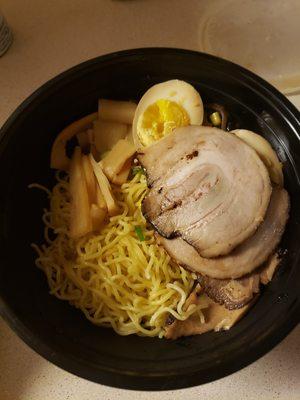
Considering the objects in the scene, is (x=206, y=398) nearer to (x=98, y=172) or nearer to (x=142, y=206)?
(x=142, y=206)

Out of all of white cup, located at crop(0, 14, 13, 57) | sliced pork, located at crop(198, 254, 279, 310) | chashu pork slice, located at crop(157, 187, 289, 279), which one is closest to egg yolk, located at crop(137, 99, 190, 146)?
chashu pork slice, located at crop(157, 187, 289, 279)

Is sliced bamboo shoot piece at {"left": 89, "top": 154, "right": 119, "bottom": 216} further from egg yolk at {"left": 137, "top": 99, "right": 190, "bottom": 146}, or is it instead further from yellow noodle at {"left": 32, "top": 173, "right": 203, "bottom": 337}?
egg yolk at {"left": 137, "top": 99, "right": 190, "bottom": 146}

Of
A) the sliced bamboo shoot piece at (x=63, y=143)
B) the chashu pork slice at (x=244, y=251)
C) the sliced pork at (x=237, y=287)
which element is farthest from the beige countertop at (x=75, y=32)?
the sliced pork at (x=237, y=287)

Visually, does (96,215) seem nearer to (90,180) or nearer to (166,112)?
(90,180)

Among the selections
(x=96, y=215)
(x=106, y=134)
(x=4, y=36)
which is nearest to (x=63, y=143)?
(x=106, y=134)

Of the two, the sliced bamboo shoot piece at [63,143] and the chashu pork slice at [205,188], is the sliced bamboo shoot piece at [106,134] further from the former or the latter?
the chashu pork slice at [205,188]

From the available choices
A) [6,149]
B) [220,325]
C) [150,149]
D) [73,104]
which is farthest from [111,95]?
[220,325]
